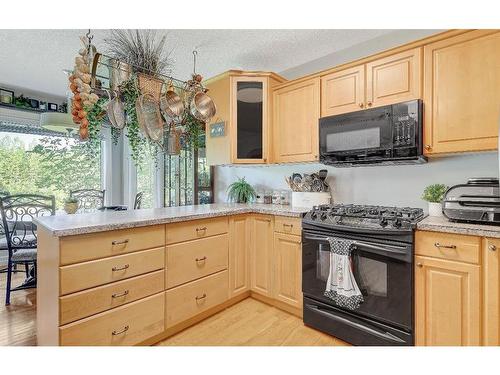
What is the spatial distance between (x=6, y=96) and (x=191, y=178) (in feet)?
8.94

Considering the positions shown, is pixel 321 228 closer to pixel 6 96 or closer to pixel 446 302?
pixel 446 302

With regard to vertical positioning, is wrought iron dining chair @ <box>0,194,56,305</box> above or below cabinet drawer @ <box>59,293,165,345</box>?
above

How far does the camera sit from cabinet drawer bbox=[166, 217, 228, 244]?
1902 mm

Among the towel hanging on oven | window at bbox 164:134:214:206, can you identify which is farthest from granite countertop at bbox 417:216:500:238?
window at bbox 164:134:214:206

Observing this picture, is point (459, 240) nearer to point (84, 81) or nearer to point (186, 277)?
point (186, 277)

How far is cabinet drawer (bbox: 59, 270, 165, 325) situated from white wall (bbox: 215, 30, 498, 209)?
5.70ft

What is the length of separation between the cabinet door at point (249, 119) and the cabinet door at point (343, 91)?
0.63 m

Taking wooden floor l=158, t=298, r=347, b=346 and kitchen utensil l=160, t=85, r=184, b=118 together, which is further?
kitchen utensil l=160, t=85, r=184, b=118

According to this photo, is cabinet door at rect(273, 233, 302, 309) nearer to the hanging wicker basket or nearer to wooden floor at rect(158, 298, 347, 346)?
wooden floor at rect(158, 298, 347, 346)

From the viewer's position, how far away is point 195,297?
2055 mm

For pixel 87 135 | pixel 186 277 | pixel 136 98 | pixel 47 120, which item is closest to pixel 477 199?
pixel 186 277

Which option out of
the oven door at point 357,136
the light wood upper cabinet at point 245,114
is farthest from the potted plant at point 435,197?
the light wood upper cabinet at point 245,114

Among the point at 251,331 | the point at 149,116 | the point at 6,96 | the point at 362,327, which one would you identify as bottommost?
the point at 251,331

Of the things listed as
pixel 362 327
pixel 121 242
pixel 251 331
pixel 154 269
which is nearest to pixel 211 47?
pixel 121 242
